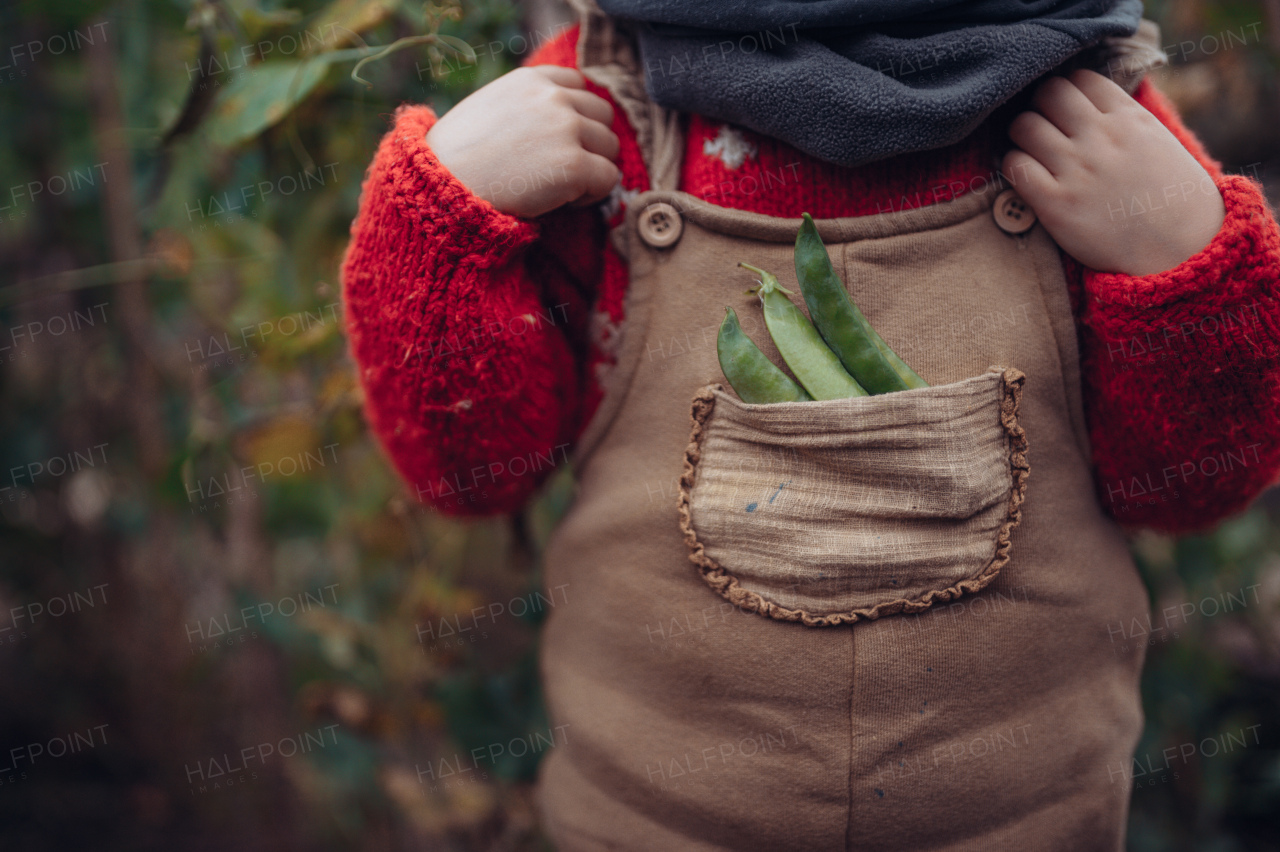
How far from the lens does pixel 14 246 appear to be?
1724 millimetres

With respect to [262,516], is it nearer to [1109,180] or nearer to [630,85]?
[630,85]

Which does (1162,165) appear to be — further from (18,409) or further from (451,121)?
(18,409)

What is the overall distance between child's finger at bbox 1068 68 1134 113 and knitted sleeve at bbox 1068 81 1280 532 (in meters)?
0.07

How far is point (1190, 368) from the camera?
0.59 m

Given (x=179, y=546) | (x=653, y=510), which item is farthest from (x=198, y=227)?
(x=653, y=510)

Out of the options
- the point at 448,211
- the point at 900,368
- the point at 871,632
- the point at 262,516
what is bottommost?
the point at 262,516

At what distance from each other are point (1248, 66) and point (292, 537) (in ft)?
5.66

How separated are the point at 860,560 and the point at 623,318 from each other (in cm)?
27

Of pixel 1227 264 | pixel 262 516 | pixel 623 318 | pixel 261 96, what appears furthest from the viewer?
pixel 262 516

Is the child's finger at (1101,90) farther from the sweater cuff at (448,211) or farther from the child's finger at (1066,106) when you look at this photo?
the sweater cuff at (448,211)

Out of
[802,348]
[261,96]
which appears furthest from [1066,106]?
[261,96]

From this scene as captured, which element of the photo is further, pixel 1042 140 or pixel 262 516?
pixel 262 516

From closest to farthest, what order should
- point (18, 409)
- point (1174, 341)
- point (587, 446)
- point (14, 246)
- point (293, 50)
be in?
point (1174, 341) < point (587, 446) < point (293, 50) < point (18, 409) < point (14, 246)

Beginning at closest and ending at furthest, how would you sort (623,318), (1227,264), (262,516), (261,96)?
(1227,264)
(623,318)
(261,96)
(262,516)
